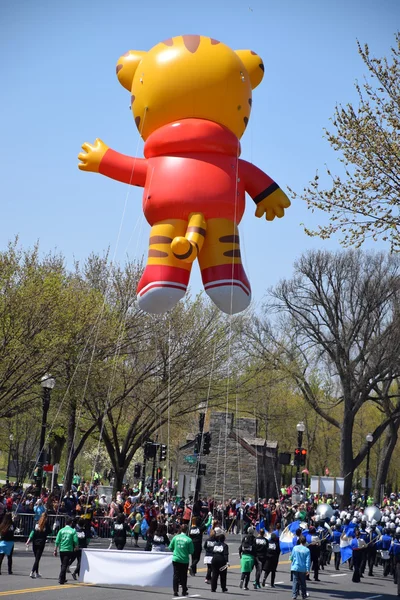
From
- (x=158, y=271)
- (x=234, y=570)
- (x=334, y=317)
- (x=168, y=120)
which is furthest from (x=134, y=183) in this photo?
(x=334, y=317)

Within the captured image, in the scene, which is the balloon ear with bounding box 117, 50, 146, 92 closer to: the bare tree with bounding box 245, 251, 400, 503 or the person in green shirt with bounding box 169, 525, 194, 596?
the person in green shirt with bounding box 169, 525, 194, 596

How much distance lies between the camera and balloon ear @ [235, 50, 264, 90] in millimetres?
13539

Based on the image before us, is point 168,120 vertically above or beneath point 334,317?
beneath

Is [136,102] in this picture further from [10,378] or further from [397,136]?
[10,378]

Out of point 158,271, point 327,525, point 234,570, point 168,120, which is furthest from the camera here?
point 327,525

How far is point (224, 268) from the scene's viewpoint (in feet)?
40.2

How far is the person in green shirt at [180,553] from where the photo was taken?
51.2 feet

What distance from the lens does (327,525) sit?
25016 millimetres

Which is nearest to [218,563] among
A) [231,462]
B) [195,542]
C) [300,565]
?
[300,565]

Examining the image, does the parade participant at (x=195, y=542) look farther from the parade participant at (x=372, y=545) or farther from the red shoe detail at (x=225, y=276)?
the red shoe detail at (x=225, y=276)

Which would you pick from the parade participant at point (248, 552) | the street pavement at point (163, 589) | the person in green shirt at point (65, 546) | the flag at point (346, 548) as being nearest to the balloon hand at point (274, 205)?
the street pavement at point (163, 589)

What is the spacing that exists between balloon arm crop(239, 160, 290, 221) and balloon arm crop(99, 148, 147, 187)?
5.21 ft

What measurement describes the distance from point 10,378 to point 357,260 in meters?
20.6

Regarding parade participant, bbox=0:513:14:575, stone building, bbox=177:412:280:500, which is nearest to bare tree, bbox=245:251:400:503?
stone building, bbox=177:412:280:500
